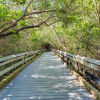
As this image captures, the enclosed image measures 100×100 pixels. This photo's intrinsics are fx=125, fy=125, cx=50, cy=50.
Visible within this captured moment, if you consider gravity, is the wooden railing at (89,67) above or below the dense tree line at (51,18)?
below

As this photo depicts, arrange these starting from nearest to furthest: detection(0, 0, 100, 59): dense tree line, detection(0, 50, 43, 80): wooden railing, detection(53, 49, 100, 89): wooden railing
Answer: detection(53, 49, 100, 89): wooden railing < detection(0, 50, 43, 80): wooden railing < detection(0, 0, 100, 59): dense tree line

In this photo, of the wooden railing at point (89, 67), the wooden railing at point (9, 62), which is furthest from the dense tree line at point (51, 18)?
the wooden railing at point (89, 67)

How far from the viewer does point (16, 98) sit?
10.3ft

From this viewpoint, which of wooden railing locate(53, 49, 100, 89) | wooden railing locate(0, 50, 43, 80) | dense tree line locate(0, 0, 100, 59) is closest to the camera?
wooden railing locate(53, 49, 100, 89)

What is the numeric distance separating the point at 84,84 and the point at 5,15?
13.3 ft

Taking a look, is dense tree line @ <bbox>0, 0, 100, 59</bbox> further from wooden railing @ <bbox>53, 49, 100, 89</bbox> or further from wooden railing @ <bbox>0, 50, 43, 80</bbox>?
wooden railing @ <bbox>53, 49, 100, 89</bbox>

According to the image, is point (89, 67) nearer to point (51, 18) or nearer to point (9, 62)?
point (9, 62)

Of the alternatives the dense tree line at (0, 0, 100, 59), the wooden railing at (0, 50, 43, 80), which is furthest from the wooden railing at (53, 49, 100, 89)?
the wooden railing at (0, 50, 43, 80)

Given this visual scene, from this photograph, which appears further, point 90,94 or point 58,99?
point 90,94

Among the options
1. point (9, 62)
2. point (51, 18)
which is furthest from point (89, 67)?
point (51, 18)

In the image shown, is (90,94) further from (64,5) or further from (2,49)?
(2,49)

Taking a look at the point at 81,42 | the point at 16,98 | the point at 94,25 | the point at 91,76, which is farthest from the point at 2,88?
the point at 81,42

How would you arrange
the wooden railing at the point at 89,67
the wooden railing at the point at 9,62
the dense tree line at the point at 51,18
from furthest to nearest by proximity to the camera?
the dense tree line at the point at 51,18 → the wooden railing at the point at 9,62 → the wooden railing at the point at 89,67

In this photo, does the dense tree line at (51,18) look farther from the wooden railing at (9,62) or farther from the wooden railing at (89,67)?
the wooden railing at (89,67)
